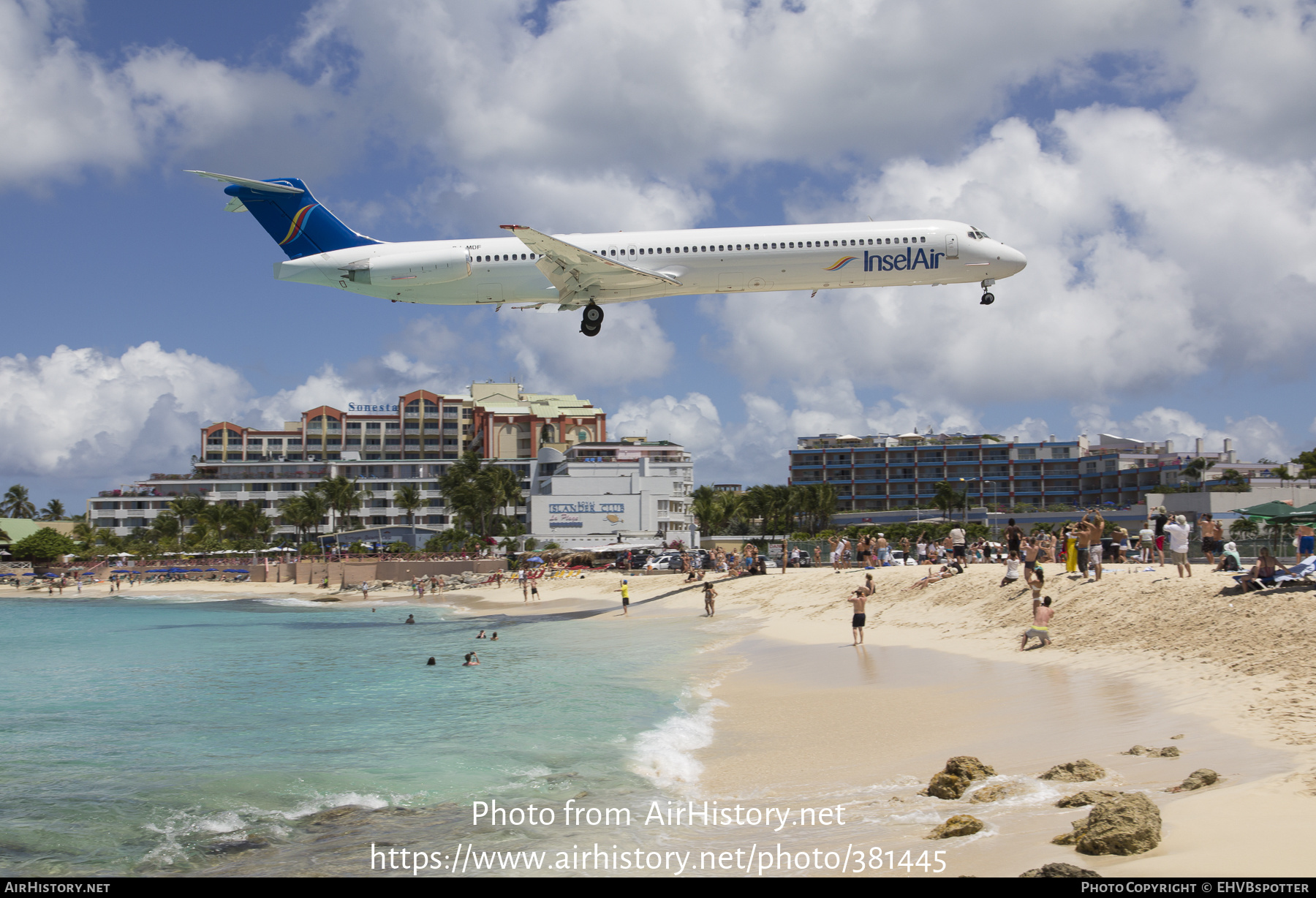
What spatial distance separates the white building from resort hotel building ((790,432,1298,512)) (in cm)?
2948

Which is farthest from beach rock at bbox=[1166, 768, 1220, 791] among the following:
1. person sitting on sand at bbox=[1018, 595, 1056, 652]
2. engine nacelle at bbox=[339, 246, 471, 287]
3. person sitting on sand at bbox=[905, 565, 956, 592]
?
engine nacelle at bbox=[339, 246, 471, 287]

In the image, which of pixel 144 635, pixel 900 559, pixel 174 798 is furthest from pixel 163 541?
pixel 174 798

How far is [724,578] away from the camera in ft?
139

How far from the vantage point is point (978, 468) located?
111 meters

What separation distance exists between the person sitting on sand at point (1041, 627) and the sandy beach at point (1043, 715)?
24 cm

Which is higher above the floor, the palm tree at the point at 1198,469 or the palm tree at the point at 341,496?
the palm tree at the point at 1198,469

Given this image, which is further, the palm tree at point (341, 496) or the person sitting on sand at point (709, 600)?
the palm tree at point (341, 496)

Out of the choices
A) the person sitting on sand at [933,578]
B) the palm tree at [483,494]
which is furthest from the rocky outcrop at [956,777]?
the palm tree at [483,494]

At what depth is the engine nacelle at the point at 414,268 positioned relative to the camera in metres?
27.3

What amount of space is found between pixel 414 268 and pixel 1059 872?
2492 centimetres

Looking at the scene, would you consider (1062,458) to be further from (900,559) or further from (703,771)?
(703,771)

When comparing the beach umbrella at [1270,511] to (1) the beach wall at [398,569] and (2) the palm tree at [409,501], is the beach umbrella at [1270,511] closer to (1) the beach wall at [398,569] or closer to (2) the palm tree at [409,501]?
(1) the beach wall at [398,569]

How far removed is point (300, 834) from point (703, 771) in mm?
5092

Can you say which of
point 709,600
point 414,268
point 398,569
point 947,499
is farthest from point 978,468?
point 414,268
